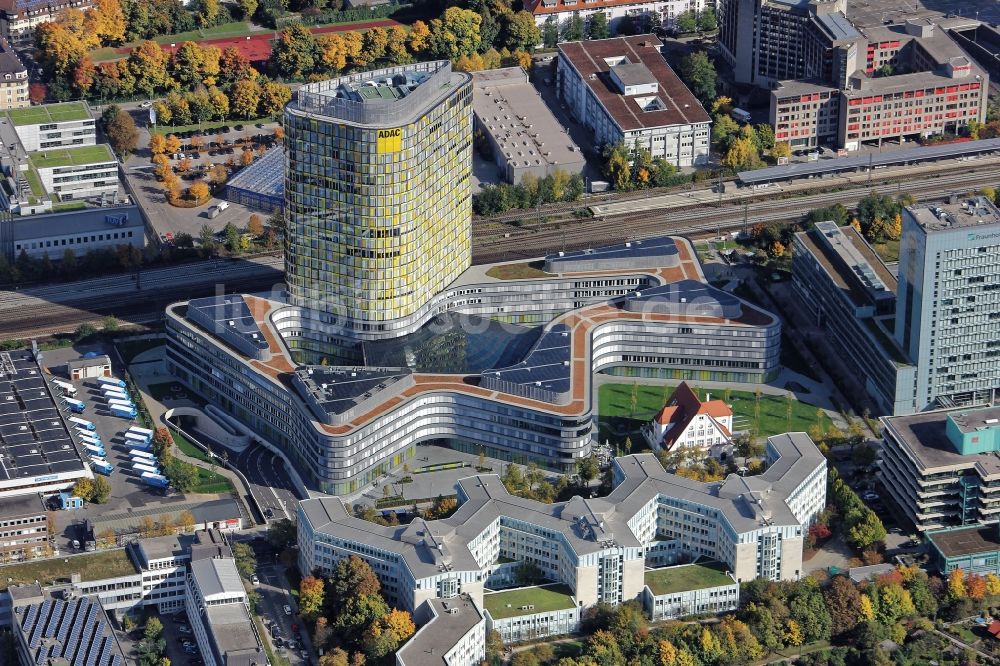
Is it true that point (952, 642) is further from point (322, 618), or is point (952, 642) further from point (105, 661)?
point (105, 661)

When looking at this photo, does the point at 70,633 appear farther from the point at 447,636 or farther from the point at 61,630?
the point at 447,636

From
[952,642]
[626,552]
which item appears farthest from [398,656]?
[952,642]

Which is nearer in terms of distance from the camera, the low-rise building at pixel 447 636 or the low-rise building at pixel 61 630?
the low-rise building at pixel 447 636

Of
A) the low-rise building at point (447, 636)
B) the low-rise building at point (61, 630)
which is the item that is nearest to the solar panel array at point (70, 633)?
the low-rise building at point (61, 630)

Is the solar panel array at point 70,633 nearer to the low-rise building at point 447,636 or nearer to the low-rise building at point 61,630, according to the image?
the low-rise building at point 61,630

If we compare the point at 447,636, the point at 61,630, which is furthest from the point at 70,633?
the point at 447,636

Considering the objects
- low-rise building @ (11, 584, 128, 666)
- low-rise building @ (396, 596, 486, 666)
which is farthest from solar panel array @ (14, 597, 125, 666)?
low-rise building @ (396, 596, 486, 666)

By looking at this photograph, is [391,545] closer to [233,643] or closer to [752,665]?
[233,643]
